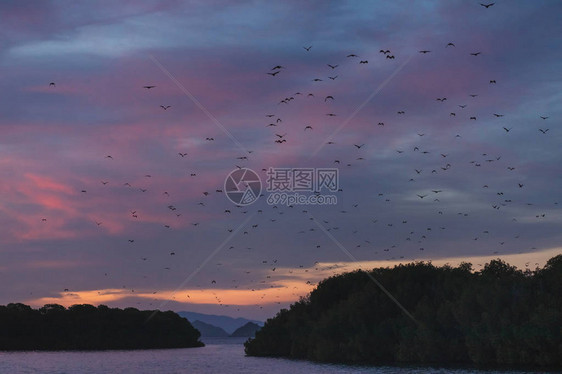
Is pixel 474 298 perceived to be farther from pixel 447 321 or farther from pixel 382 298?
pixel 382 298

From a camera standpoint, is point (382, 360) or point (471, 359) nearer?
point (471, 359)

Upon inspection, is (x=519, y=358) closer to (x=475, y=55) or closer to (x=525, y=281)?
(x=525, y=281)

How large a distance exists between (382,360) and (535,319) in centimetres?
4494

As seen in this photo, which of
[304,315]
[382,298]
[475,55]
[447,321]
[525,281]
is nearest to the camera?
[475,55]

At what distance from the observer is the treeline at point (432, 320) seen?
10988cm

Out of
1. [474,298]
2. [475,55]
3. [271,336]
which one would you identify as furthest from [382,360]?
[475,55]

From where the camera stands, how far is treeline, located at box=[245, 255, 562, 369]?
110 m

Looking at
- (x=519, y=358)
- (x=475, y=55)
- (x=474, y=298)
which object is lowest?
(x=519, y=358)

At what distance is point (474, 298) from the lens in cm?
12219

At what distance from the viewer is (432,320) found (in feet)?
434

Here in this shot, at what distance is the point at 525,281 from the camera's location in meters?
121

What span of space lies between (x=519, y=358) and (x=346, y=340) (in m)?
48.2

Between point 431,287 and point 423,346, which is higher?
point 431,287

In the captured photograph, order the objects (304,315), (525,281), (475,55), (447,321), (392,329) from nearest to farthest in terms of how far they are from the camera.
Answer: (475,55) → (525,281) → (447,321) → (392,329) → (304,315)
